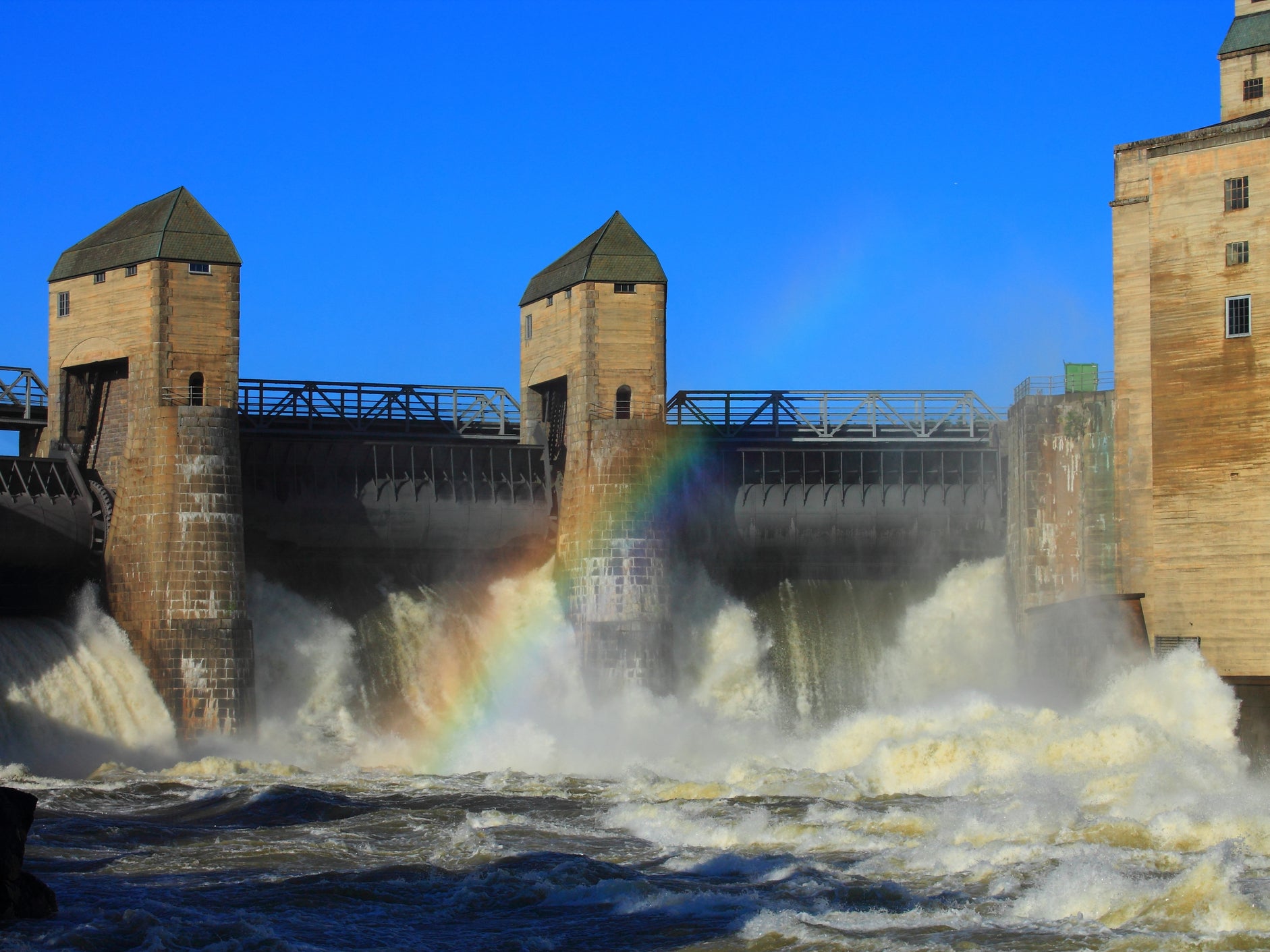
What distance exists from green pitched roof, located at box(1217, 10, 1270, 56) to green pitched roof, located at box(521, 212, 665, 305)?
18.9 m

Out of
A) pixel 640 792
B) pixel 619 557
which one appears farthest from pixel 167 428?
pixel 640 792

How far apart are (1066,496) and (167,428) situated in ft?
77.7

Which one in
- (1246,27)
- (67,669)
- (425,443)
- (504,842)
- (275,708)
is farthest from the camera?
(1246,27)

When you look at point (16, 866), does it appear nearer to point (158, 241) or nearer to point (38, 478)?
point (38, 478)

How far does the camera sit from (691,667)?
1922 inches

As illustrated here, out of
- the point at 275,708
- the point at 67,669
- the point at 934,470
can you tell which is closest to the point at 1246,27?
Result: the point at 934,470

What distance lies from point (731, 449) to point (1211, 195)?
1453cm

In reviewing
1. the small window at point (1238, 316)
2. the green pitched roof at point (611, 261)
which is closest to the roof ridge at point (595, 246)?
the green pitched roof at point (611, 261)

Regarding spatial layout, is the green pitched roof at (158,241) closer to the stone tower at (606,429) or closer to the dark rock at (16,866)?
the stone tower at (606,429)

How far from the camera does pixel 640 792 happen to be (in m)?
37.3

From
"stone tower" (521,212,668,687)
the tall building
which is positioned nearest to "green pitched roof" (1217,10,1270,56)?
the tall building

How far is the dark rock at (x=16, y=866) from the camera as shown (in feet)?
75.3

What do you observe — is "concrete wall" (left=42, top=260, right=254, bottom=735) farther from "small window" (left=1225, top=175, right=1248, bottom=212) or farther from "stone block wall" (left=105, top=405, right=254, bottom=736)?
"small window" (left=1225, top=175, right=1248, bottom=212)

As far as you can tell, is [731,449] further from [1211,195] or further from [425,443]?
[1211,195]
